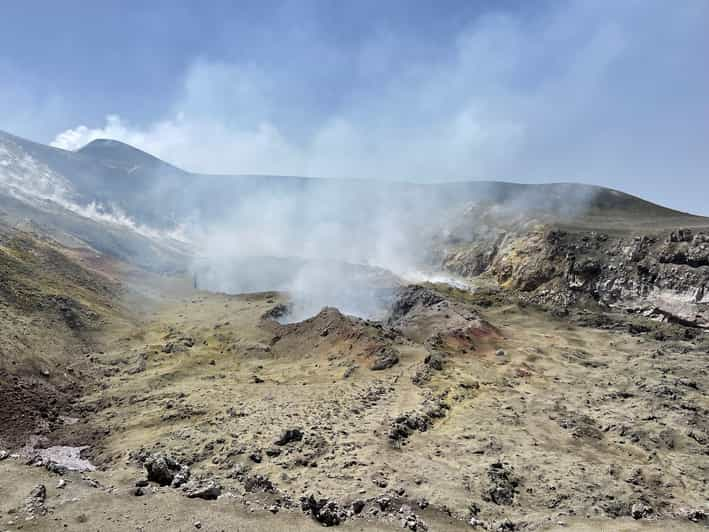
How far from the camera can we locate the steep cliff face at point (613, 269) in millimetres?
45188

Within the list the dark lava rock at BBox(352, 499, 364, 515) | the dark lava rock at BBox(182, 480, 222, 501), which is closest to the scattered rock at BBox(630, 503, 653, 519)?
the dark lava rock at BBox(352, 499, 364, 515)

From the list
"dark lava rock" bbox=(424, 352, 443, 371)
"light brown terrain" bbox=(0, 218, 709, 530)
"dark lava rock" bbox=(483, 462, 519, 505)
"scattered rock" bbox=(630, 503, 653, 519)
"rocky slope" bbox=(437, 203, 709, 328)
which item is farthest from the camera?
"rocky slope" bbox=(437, 203, 709, 328)

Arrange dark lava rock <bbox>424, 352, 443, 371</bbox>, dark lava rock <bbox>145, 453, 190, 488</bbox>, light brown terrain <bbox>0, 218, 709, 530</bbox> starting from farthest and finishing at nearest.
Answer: dark lava rock <bbox>424, 352, 443, 371</bbox> → dark lava rock <bbox>145, 453, 190, 488</bbox> → light brown terrain <bbox>0, 218, 709, 530</bbox>

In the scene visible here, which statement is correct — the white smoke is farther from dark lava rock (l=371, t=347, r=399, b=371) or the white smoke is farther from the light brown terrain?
dark lava rock (l=371, t=347, r=399, b=371)

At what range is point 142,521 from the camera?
45.7 ft

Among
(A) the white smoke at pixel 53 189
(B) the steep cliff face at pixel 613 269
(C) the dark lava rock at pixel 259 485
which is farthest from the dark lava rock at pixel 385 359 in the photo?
(A) the white smoke at pixel 53 189

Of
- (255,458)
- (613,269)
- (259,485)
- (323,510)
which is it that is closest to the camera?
(323,510)

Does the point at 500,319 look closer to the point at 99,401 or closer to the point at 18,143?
the point at 99,401

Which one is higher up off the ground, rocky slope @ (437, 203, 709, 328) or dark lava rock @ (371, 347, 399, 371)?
rocky slope @ (437, 203, 709, 328)

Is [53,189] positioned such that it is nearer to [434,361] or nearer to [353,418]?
[434,361]

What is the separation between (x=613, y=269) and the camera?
53469 mm

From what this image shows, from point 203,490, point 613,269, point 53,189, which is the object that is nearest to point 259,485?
point 203,490

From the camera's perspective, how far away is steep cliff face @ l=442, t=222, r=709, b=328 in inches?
1779

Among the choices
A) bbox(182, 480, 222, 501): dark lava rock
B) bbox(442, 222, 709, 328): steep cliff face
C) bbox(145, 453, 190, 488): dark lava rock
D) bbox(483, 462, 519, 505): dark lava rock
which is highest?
bbox(442, 222, 709, 328): steep cliff face
